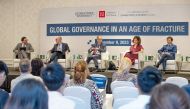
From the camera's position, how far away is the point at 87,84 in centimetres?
446

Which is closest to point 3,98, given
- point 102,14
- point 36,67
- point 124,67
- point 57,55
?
point 36,67

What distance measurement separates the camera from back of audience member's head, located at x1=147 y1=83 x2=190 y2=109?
4.35 feet

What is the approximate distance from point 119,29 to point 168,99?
414 inches

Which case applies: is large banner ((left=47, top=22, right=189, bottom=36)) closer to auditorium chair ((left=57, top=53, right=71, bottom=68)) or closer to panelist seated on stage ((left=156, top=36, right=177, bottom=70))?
panelist seated on stage ((left=156, top=36, right=177, bottom=70))

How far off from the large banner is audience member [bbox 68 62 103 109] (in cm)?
718

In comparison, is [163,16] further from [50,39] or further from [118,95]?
[118,95]

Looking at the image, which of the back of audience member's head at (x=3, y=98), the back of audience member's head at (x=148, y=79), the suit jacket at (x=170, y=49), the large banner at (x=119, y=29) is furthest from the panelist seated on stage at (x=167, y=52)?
the back of audience member's head at (x=3, y=98)

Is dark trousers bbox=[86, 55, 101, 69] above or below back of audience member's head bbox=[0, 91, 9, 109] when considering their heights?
above

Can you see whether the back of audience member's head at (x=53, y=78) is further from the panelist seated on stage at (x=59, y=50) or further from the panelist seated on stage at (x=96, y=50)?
the panelist seated on stage at (x=59, y=50)

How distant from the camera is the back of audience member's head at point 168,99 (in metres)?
1.33

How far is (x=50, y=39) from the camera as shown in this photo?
12.5 meters

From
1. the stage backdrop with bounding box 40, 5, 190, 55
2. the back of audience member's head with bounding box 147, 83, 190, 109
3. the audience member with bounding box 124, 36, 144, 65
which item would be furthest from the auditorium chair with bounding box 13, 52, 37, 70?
the back of audience member's head with bounding box 147, 83, 190, 109

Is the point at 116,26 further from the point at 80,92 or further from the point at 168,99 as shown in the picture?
the point at 168,99

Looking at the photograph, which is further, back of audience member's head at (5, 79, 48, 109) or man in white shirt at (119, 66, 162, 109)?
man in white shirt at (119, 66, 162, 109)
